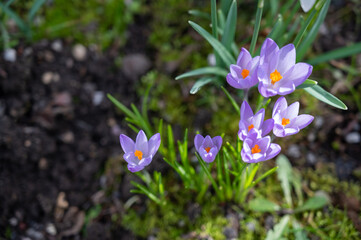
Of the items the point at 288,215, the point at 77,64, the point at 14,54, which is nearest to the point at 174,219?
the point at 288,215

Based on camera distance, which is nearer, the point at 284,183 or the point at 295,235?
the point at 295,235

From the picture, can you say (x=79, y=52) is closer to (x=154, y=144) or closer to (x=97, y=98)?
(x=97, y=98)

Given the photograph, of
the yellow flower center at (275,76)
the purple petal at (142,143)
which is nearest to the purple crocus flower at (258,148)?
the yellow flower center at (275,76)

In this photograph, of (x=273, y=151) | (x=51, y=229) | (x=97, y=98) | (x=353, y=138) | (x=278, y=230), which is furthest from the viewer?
(x=97, y=98)

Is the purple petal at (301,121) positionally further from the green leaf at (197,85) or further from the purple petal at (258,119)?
the green leaf at (197,85)

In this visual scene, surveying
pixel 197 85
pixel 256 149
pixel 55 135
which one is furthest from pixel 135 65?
pixel 256 149

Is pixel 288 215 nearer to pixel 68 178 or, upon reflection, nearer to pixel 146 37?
pixel 68 178

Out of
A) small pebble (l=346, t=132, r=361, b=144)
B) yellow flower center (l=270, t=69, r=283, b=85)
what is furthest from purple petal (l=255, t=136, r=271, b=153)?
small pebble (l=346, t=132, r=361, b=144)
